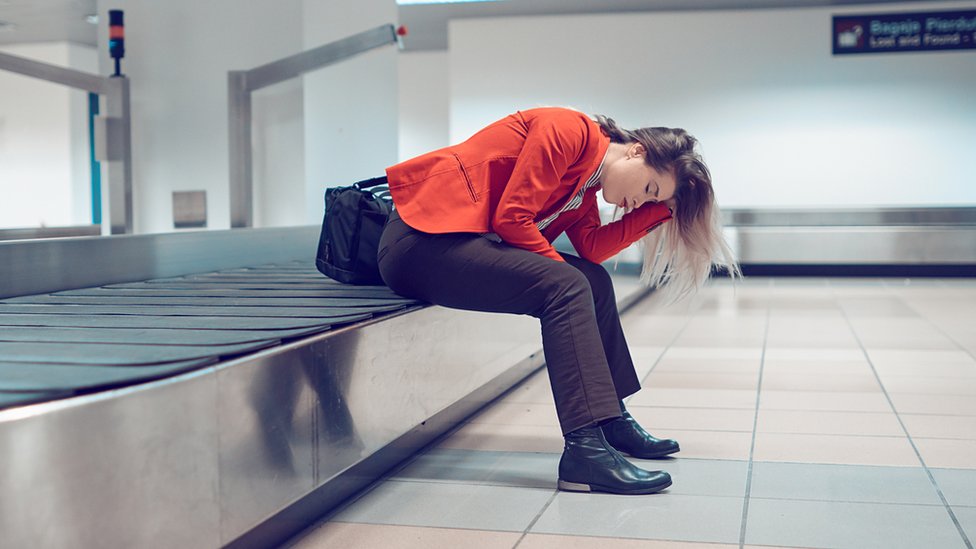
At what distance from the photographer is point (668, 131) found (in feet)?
8.06

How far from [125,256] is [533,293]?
1.63 metres

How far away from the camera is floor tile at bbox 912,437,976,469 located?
8.29 feet

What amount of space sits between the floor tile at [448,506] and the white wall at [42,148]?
12251 millimetres

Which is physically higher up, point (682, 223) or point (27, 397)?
point (682, 223)

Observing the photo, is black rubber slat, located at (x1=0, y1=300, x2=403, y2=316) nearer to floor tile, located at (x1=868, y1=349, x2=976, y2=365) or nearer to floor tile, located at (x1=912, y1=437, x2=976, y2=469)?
floor tile, located at (x1=912, y1=437, x2=976, y2=469)

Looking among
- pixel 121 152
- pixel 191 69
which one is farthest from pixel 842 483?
pixel 191 69

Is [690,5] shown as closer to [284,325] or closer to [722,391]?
[722,391]

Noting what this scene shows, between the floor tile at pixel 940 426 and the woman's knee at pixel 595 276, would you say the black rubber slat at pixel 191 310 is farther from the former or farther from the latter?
the floor tile at pixel 940 426

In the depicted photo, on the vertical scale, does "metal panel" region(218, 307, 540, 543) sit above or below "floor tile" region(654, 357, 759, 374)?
above

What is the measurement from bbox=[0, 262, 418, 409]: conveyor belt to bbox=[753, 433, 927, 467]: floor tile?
1138 mm

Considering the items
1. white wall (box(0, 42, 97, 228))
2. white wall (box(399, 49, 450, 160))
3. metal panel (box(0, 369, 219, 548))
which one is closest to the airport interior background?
metal panel (box(0, 369, 219, 548))

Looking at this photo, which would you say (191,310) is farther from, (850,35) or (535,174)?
(850,35)

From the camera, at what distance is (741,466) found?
99.7 inches

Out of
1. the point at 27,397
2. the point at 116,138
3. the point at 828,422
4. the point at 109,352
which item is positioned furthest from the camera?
the point at 116,138
